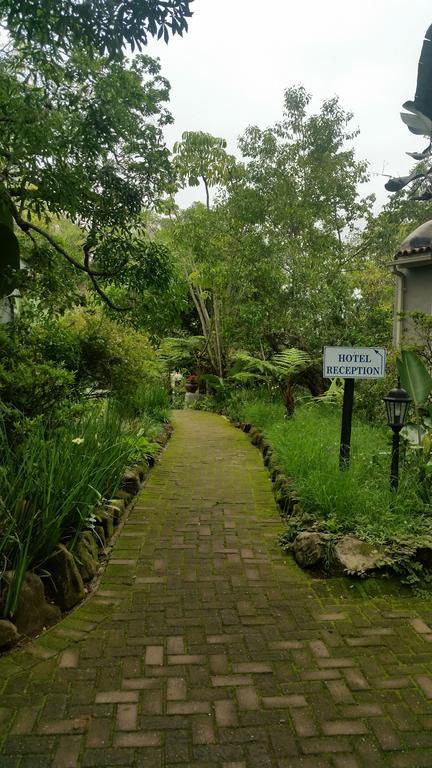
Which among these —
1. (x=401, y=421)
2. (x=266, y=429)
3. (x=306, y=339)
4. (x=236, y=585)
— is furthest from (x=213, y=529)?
(x=306, y=339)

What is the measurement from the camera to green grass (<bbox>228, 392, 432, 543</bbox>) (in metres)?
3.78

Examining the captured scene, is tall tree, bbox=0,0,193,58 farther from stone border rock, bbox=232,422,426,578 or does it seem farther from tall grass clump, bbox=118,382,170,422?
tall grass clump, bbox=118,382,170,422

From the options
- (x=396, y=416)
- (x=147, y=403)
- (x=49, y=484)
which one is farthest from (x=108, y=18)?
(x=147, y=403)

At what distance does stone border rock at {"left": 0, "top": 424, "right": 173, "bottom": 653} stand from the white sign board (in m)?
2.37

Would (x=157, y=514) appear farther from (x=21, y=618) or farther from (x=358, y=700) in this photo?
(x=358, y=700)

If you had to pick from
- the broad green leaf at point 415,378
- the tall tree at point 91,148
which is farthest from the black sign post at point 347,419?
the tall tree at point 91,148

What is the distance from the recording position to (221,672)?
8.25 feet

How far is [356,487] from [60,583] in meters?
2.37

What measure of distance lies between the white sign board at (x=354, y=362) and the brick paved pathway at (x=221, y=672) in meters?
1.74

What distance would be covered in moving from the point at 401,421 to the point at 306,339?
624cm

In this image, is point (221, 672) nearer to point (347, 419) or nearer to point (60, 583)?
point (60, 583)

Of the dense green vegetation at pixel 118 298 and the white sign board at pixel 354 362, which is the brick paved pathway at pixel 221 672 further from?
the white sign board at pixel 354 362

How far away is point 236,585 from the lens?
11.2ft

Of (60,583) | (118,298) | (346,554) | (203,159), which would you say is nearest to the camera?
(60,583)
